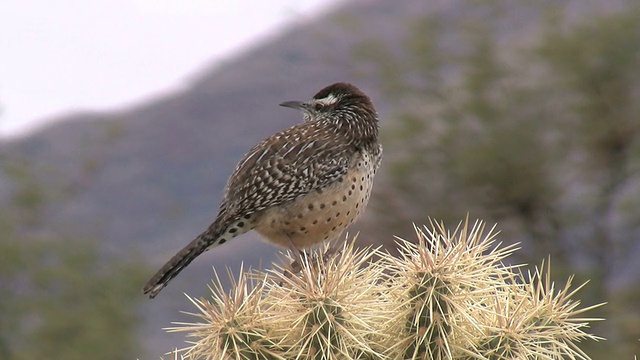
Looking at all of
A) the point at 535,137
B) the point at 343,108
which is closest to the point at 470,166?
the point at 535,137

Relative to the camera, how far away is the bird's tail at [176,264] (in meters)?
4.45

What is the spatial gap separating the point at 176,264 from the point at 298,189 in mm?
774

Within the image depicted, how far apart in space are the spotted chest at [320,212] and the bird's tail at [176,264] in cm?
33

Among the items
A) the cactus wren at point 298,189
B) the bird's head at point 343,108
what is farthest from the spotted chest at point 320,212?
the bird's head at point 343,108

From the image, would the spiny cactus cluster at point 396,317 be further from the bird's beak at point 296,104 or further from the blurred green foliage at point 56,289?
the blurred green foliage at point 56,289

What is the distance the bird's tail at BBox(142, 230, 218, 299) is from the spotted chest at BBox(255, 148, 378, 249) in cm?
33

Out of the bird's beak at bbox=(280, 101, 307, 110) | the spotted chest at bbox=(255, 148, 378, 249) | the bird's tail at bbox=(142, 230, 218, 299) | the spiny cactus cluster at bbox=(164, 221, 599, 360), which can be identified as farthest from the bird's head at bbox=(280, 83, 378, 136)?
the spiny cactus cluster at bbox=(164, 221, 599, 360)

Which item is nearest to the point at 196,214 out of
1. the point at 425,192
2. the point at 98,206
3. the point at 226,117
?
the point at 98,206

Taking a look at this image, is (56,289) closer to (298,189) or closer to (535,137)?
(535,137)

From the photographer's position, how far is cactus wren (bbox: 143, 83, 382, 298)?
5.05 metres

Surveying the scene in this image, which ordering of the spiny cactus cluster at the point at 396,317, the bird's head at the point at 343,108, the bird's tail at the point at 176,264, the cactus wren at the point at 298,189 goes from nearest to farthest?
the spiny cactus cluster at the point at 396,317 → the bird's tail at the point at 176,264 → the cactus wren at the point at 298,189 → the bird's head at the point at 343,108

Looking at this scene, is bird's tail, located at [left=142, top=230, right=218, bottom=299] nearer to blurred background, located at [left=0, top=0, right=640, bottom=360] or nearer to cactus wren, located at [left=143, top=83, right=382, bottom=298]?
cactus wren, located at [left=143, top=83, right=382, bottom=298]

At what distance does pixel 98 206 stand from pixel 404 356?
76606mm

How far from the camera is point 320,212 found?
16.6 feet
